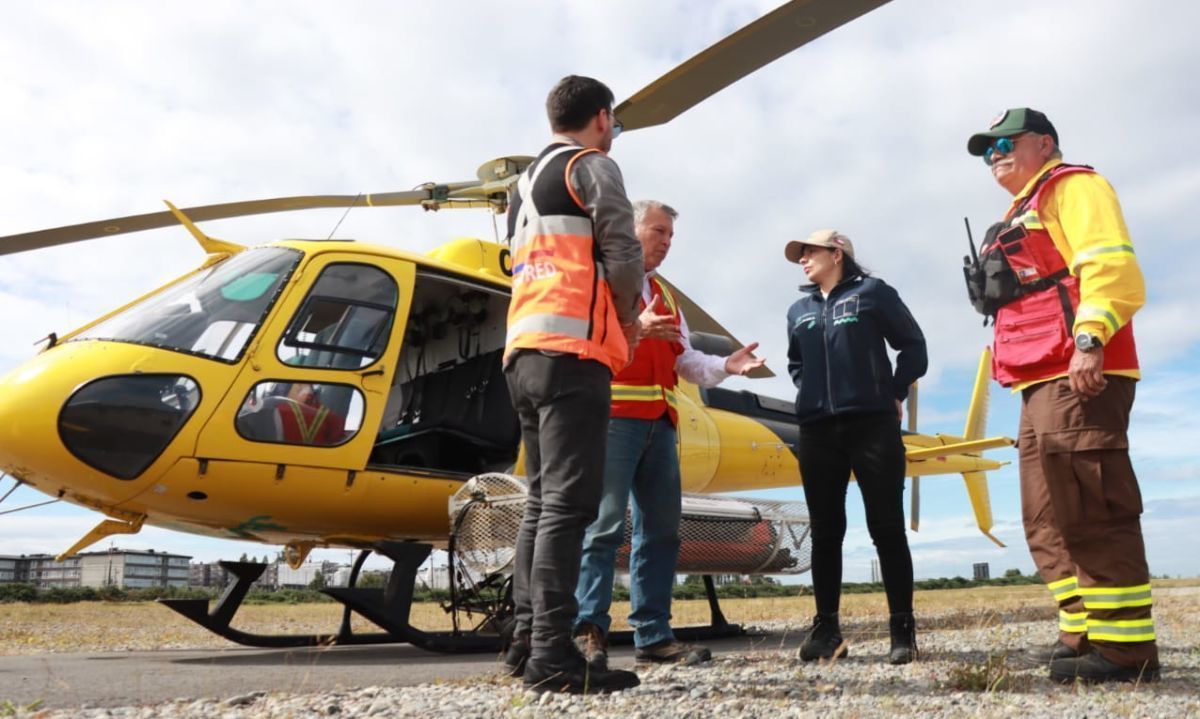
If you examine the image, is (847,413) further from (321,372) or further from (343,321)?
(343,321)

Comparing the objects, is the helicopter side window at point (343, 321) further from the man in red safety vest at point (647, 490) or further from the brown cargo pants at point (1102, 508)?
the brown cargo pants at point (1102, 508)

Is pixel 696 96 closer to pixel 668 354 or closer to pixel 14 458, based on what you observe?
pixel 668 354

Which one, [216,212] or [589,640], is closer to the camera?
[589,640]

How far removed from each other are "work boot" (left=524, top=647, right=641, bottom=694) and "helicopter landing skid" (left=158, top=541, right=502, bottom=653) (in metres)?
2.04

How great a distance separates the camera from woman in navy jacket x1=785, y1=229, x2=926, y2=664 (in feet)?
13.7

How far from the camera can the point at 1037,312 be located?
3.66 m

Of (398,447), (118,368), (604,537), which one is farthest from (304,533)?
(604,537)

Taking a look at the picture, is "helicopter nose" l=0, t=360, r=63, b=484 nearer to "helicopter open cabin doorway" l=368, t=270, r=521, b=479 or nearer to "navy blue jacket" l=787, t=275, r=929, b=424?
"helicopter open cabin doorway" l=368, t=270, r=521, b=479

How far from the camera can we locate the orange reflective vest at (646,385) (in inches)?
160

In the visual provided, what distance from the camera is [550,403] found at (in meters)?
3.04

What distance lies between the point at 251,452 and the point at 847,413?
3.16m

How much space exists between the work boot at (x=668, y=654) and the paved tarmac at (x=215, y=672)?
0.33 metres

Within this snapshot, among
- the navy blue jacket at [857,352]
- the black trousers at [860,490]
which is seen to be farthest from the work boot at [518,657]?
the navy blue jacket at [857,352]

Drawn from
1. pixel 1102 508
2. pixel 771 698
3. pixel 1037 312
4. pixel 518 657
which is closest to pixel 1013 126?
pixel 1037 312
